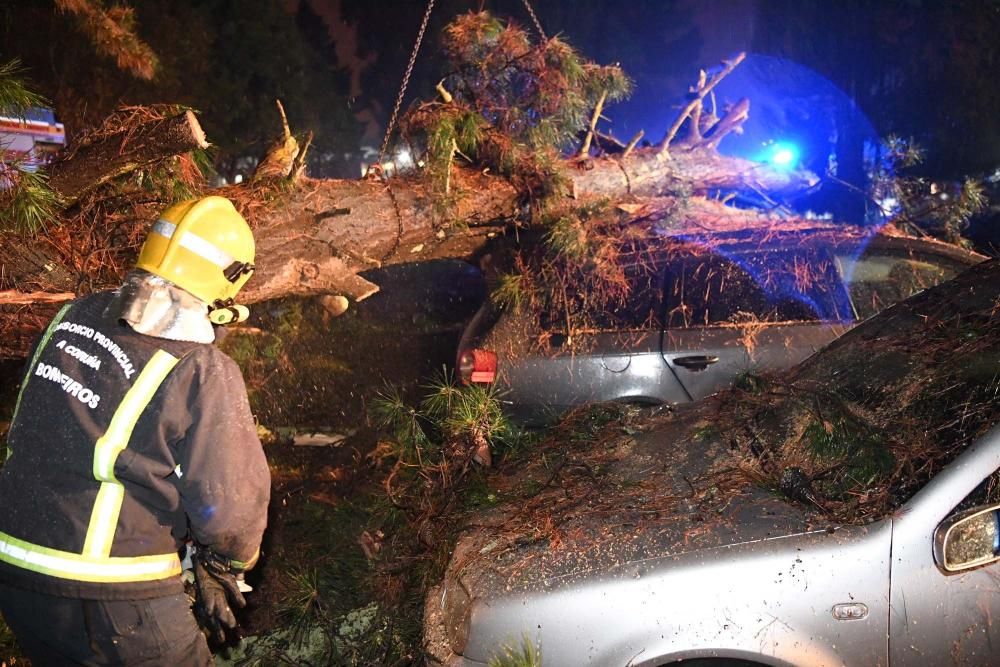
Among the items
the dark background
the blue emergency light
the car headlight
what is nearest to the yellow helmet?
the car headlight

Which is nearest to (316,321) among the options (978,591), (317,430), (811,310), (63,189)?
(317,430)

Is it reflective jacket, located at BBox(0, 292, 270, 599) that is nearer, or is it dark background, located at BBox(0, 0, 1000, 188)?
reflective jacket, located at BBox(0, 292, 270, 599)

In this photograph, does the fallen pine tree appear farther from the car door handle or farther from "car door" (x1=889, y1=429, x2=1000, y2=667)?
"car door" (x1=889, y1=429, x2=1000, y2=667)

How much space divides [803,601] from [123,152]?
393cm

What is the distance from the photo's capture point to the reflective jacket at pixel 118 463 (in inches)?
76.5

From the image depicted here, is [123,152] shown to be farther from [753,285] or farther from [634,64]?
[634,64]

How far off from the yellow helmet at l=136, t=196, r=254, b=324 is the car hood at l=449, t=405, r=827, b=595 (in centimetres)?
119

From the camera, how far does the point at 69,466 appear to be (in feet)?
6.42

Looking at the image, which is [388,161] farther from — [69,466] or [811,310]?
[69,466]

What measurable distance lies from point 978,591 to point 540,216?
397 centimetres

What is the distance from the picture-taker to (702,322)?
4.67 metres

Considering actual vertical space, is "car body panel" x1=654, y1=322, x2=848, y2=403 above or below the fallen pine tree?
below

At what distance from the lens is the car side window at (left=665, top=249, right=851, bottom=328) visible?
15.4ft

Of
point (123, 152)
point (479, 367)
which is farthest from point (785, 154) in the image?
point (123, 152)
